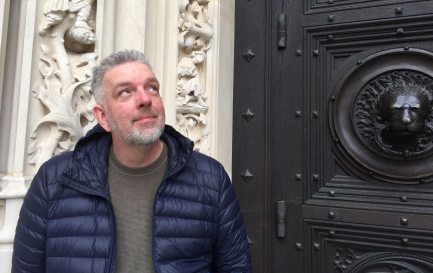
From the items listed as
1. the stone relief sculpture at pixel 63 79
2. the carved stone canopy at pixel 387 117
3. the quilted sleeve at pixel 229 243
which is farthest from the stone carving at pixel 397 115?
the stone relief sculpture at pixel 63 79

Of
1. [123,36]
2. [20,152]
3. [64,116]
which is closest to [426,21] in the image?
[123,36]

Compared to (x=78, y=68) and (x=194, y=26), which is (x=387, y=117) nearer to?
(x=194, y=26)

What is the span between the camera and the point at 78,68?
106cm

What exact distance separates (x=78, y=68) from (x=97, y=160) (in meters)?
0.37

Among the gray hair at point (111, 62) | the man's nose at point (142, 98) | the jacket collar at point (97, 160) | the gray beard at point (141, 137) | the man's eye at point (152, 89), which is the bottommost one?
the jacket collar at point (97, 160)

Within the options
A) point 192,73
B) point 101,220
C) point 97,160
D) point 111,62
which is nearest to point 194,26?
point 192,73

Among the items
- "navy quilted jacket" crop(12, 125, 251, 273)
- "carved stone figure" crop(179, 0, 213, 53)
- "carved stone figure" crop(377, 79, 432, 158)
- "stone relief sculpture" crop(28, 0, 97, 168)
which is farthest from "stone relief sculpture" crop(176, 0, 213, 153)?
"carved stone figure" crop(377, 79, 432, 158)

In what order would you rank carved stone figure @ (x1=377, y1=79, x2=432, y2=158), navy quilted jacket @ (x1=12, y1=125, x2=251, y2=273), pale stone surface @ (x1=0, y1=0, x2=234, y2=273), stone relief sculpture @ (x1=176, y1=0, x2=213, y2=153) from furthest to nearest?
stone relief sculpture @ (x1=176, y1=0, x2=213, y2=153), carved stone figure @ (x1=377, y1=79, x2=432, y2=158), pale stone surface @ (x1=0, y1=0, x2=234, y2=273), navy quilted jacket @ (x1=12, y1=125, x2=251, y2=273)

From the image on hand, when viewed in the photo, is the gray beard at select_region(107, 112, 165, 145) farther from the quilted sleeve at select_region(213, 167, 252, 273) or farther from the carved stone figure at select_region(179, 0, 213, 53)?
the carved stone figure at select_region(179, 0, 213, 53)

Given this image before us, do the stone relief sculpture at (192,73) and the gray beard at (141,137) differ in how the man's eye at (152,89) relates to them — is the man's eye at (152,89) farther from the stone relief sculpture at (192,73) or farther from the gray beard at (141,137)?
the stone relief sculpture at (192,73)

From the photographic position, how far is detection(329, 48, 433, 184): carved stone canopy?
3.68 ft

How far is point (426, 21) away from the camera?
3.69 feet

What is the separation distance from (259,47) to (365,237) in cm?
69

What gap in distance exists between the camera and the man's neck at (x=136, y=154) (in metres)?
0.79
